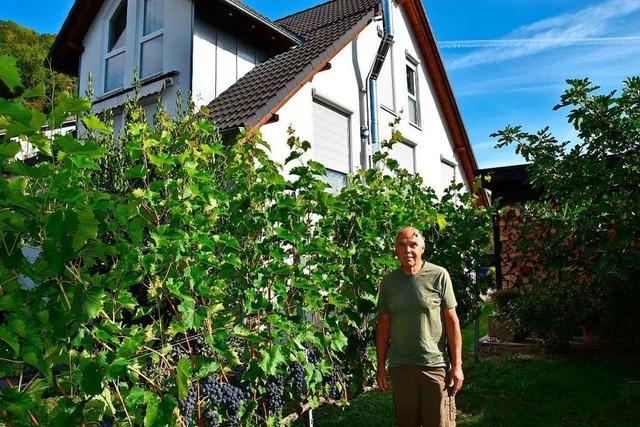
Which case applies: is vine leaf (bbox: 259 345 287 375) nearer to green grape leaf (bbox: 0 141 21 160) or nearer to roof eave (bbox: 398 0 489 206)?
green grape leaf (bbox: 0 141 21 160)

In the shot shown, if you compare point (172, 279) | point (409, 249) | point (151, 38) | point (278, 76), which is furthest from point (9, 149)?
point (151, 38)

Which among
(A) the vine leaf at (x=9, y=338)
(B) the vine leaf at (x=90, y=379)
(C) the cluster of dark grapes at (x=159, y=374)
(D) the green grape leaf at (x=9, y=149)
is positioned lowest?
(C) the cluster of dark grapes at (x=159, y=374)

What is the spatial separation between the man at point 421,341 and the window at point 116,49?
996 centimetres

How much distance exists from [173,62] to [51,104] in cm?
926

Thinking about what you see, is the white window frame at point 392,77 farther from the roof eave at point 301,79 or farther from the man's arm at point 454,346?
the man's arm at point 454,346

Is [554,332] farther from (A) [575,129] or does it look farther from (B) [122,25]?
(B) [122,25]

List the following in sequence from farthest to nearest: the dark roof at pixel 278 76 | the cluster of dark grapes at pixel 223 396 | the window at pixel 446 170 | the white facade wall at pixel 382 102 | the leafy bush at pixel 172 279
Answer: the window at pixel 446 170, the white facade wall at pixel 382 102, the dark roof at pixel 278 76, the cluster of dark grapes at pixel 223 396, the leafy bush at pixel 172 279

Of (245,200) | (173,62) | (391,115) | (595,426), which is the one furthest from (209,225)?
(391,115)

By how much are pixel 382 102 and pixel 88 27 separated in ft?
25.4

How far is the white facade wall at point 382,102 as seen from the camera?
9984mm

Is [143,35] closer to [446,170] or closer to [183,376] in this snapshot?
[446,170]

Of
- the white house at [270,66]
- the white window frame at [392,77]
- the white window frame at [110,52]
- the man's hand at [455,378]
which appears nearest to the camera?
the man's hand at [455,378]

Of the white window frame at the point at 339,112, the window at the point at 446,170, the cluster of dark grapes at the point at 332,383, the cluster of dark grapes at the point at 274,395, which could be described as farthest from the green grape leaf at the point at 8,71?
the window at the point at 446,170

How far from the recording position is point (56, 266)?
1.47 m
